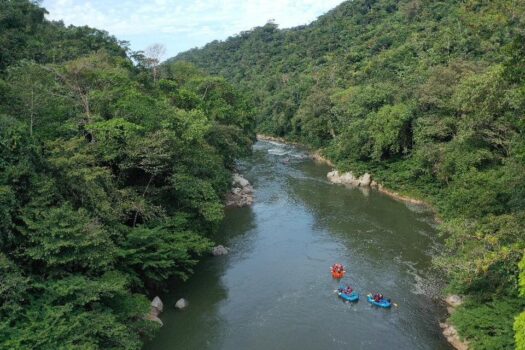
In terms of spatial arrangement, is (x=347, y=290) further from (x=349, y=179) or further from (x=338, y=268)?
(x=349, y=179)

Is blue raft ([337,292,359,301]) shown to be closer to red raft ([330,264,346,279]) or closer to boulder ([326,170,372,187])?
red raft ([330,264,346,279])

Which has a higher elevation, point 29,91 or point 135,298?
point 29,91

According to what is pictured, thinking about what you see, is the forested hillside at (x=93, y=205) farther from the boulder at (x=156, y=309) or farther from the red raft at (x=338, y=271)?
the red raft at (x=338, y=271)

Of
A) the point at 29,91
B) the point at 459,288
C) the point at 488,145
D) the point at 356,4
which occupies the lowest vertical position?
the point at 459,288

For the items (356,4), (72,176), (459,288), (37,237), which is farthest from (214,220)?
(356,4)

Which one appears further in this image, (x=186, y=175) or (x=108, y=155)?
(x=186, y=175)

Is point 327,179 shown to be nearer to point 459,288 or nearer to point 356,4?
point 459,288

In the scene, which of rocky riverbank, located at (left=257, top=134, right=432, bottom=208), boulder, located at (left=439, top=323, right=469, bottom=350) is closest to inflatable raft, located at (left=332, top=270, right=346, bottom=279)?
boulder, located at (left=439, top=323, right=469, bottom=350)
